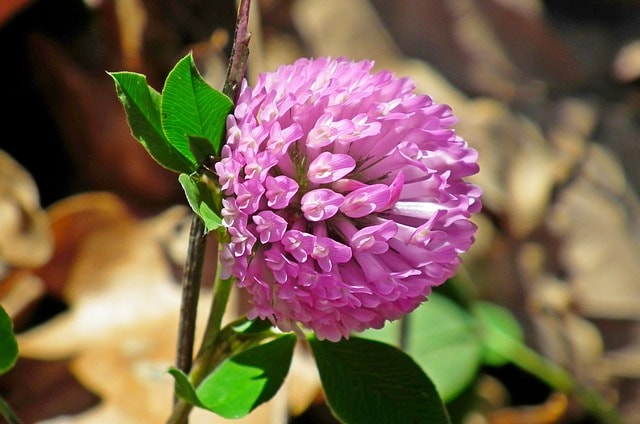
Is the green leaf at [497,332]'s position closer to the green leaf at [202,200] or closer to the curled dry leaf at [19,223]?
the curled dry leaf at [19,223]

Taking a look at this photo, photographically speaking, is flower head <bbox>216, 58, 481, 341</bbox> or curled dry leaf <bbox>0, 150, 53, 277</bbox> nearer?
flower head <bbox>216, 58, 481, 341</bbox>

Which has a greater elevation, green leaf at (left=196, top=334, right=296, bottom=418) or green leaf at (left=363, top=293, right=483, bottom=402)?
green leaf at (left=196, top=334, right=296, bottom=418)

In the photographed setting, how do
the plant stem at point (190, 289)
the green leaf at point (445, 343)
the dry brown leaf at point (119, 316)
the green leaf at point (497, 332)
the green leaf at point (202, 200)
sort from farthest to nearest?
the green leaf at point (497, 332) < the green leaf at point (445, 343) < the dry brown leaf at point (119, 316) < the plant stem at point (190, 289) < the green leaf at point (202, 200)

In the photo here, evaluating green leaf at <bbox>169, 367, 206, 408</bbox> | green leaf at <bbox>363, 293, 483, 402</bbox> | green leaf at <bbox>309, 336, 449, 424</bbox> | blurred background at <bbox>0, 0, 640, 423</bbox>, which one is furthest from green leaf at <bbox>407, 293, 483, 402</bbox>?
green leaf at <bbox>169, 367, 206, 408</bbox>

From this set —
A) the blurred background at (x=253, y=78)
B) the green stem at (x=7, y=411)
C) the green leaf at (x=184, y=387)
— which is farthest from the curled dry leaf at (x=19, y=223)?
the green leaf at (x=184, y=387)

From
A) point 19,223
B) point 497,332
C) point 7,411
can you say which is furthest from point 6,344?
point 497,332

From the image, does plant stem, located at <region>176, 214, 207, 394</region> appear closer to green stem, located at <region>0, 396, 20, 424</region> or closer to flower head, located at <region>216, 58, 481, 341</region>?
flower head, located at <region>216, 58, 481, 341</region>

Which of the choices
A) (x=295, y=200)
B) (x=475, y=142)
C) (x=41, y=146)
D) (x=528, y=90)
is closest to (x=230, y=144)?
(x=295, y=200)

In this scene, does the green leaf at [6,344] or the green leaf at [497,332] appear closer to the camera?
the green leaf at [6,344]
